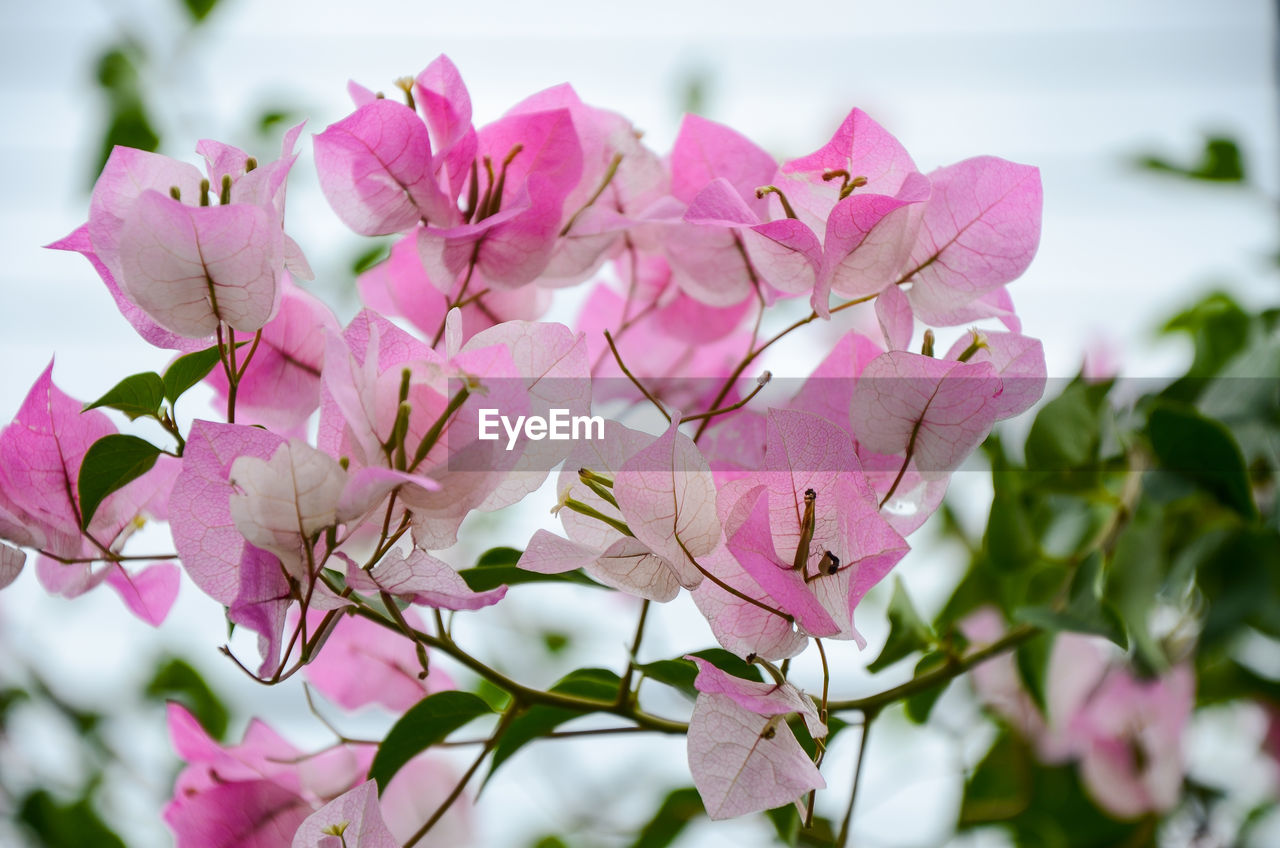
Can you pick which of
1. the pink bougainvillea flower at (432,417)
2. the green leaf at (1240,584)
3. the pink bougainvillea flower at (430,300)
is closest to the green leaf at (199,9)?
the pink bougainvillea flower at (430,300)

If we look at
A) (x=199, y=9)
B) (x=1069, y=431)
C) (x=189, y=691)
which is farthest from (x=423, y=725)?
(x=199, y=9)

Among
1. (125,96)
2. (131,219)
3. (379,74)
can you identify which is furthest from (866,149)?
(379,74)

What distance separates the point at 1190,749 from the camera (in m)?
0.57

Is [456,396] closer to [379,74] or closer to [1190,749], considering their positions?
[1190,749]

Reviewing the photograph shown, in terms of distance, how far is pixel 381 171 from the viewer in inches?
10.2

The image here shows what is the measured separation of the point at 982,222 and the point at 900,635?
135 mm

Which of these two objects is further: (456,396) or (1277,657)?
(1277,657)

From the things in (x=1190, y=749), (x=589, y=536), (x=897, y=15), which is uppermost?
(x=589, y=536)

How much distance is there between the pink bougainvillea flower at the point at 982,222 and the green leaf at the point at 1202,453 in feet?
0.41

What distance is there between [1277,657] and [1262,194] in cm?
30

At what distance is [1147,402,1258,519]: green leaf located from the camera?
33cm

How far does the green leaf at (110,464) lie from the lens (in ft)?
0.75

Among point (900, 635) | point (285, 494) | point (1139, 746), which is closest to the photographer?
point (285, 494)

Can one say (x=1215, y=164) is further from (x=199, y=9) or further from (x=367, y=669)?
(x=199, y=9)
